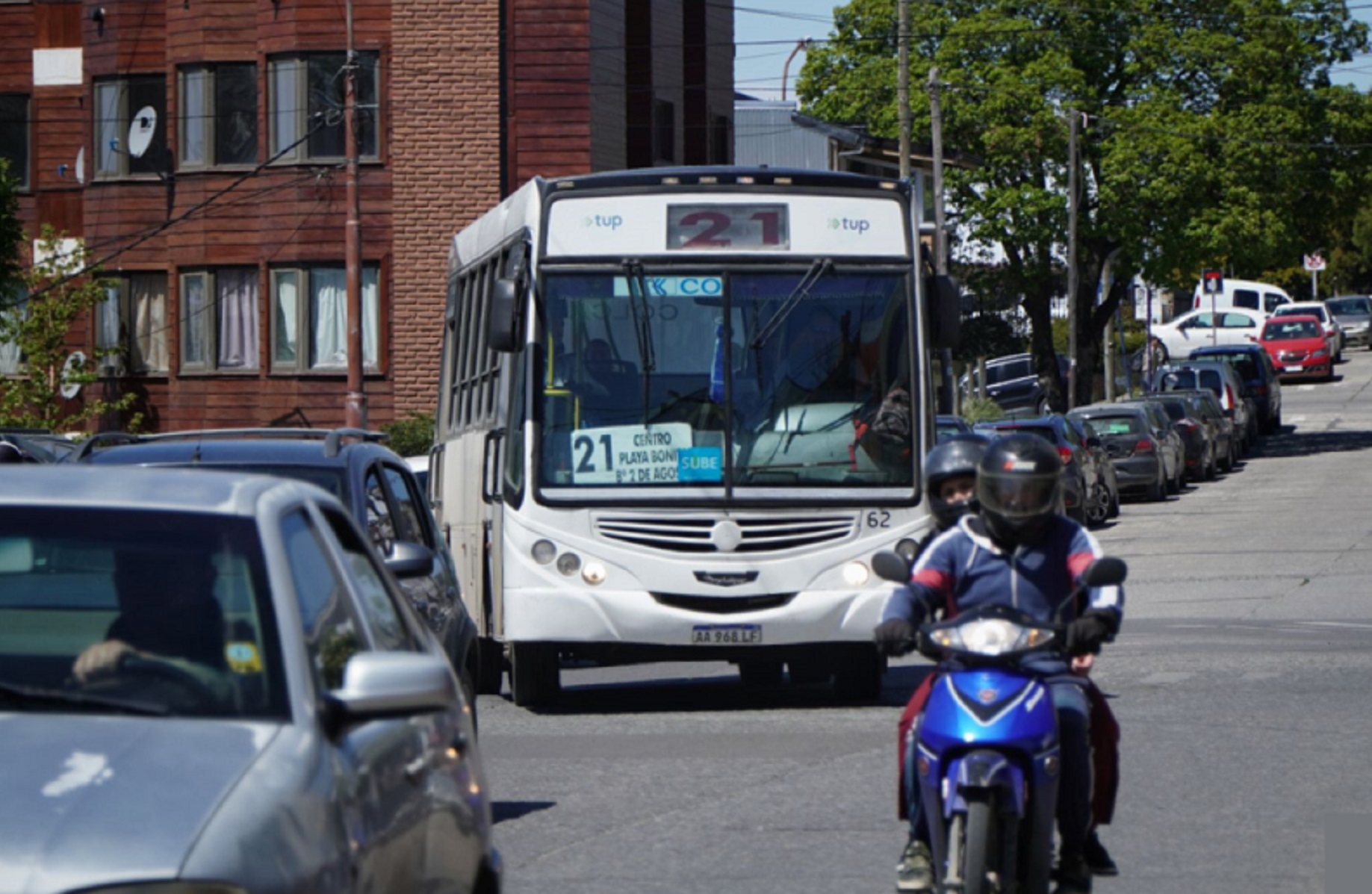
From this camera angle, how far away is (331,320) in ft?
123

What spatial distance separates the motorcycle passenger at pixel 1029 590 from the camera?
686cm

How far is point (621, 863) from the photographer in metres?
8.93

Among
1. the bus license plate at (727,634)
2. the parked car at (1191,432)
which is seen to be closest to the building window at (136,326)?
the parked car at (1191,432)

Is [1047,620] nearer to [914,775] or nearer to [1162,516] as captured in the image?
[914,775]

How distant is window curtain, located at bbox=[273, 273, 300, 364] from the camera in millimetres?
37562

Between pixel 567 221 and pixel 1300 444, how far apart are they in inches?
1519

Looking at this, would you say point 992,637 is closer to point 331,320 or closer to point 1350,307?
point 331,320

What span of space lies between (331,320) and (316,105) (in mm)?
3405

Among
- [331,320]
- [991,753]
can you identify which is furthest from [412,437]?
[991,753]

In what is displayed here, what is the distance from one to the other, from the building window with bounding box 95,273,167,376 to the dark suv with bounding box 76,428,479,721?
28.2 meters

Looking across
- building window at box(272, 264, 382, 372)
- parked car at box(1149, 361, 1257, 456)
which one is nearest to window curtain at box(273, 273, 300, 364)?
building window at box(272, 264, 382, 372)

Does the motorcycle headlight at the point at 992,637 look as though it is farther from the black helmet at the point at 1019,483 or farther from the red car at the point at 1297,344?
the red car at the point at 1297,344

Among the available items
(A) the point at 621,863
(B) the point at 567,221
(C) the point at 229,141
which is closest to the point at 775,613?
(B) the point at 567,221

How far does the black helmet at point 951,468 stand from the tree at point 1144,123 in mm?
39362
